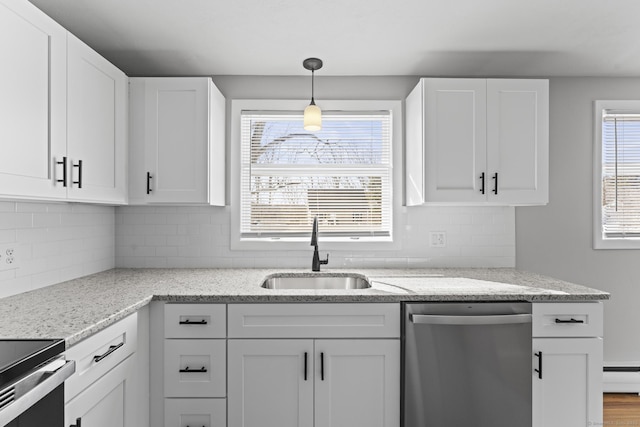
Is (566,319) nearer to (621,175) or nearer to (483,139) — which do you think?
(483,139)

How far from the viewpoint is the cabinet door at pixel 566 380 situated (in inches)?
76.9

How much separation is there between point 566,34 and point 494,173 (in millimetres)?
852

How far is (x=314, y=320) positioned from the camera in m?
1.95

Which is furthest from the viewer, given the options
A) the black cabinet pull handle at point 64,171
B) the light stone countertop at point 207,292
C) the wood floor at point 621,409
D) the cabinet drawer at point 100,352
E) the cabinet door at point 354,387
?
the wood floor at point 621,409

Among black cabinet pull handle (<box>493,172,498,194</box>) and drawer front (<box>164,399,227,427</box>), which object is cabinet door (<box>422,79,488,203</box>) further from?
drawer front (<box>164,399,227,427</box>)

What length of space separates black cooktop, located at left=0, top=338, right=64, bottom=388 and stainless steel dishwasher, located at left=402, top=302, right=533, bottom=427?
4.79 feet

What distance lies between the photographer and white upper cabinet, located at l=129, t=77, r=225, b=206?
2.37m

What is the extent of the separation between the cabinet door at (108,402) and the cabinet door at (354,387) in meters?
0.85

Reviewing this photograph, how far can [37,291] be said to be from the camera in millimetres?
1927

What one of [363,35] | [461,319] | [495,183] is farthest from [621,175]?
[363,35]

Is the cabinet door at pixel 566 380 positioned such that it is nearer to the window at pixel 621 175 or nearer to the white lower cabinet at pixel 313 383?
the white lower cabinet at pixel 313 383

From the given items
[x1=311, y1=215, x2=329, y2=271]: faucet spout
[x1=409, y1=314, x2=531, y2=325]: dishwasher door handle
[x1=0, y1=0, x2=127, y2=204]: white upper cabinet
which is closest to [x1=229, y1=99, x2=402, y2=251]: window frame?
[x1=311, y1=215, x2=329, y2=271]: faucet spout

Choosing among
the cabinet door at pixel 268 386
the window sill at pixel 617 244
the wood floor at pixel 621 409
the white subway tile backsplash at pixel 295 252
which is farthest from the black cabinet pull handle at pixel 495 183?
the wood floor at pixel 621 409

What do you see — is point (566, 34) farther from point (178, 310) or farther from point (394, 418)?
point (178, 310)
